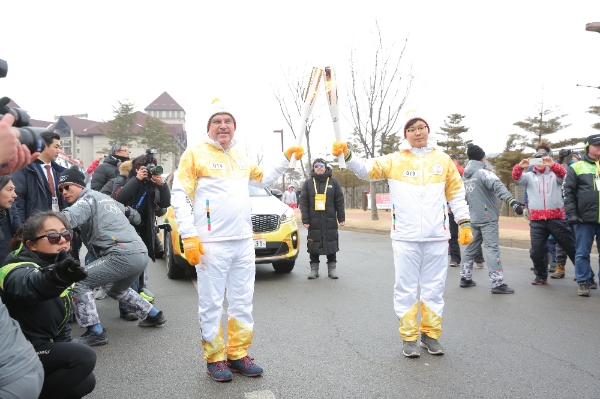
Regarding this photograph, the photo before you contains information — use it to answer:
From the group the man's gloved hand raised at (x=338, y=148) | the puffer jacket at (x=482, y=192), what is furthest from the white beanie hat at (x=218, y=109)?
the puffer jacket at (x=482, y=192)

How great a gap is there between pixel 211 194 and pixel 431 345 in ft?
7.61

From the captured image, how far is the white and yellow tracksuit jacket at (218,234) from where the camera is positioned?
12.9 feet

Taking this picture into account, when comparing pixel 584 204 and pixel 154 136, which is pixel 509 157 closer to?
pixel 584 204

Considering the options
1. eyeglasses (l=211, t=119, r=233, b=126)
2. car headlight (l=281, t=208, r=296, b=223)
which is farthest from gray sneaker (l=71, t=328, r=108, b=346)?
car headlight (l=281, t=208, r=296, b=223)

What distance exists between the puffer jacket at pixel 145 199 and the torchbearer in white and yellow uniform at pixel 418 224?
2.66 metres

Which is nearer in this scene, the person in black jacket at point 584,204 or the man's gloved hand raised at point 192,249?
the man's gloved hand raised at point 192,249

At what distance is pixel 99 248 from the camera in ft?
16.4

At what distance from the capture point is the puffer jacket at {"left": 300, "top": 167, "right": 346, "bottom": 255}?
8.53 meters

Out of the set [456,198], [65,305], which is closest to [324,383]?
[65,305]

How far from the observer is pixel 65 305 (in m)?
3.03

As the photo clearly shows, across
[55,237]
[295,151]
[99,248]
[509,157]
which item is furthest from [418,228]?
[509,157]

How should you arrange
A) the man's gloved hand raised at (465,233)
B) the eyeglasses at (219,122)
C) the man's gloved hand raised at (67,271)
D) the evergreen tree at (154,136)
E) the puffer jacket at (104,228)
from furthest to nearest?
the evergreen tree at (154,136)
the puffer jacket at (104,228)
the man's gloved hand raised at (465,233)
the eyeglasses at (219,122)
the man's gloved hand raised at (67,271)

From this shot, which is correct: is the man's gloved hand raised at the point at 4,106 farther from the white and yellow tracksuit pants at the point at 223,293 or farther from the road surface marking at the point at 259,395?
the road surface marking at the point at 259,395

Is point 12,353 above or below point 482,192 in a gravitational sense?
below
